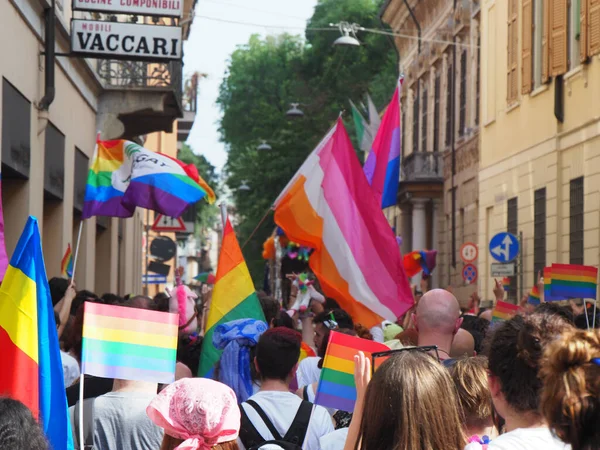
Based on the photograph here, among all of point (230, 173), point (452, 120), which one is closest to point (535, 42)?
point (452, 120)

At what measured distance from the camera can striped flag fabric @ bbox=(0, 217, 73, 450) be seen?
5016mm

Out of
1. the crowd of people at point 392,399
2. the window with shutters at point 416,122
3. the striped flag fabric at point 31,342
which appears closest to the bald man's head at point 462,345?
the crowd of people at point 392,399

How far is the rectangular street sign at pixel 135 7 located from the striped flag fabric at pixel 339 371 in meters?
9.81

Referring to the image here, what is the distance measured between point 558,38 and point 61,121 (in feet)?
29.9

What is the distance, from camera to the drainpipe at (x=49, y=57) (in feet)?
46.1

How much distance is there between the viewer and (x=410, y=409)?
379 centimetres

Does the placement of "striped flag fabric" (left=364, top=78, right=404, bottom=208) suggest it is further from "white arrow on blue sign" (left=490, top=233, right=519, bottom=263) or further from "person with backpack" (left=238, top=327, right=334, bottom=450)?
"person with backpack" (left=238, top=327, right=334, bottom=450)

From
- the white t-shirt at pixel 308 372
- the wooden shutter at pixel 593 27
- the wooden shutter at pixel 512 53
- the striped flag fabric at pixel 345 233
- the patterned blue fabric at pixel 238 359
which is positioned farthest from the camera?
the wooden shutter at pixel 512 53

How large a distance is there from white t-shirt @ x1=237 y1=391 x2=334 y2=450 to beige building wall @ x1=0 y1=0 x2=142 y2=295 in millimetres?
6916

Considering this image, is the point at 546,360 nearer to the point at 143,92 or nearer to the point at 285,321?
the point at 285,321

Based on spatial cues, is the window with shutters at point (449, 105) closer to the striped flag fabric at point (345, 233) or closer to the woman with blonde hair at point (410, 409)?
the striped flag fabric at point (345, 233)

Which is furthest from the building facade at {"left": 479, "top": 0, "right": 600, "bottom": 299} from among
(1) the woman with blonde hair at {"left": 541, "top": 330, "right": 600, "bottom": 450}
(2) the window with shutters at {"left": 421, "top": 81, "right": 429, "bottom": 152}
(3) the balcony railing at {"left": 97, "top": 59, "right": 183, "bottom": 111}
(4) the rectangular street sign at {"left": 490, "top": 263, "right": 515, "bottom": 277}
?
(1) the woman with blonde hair at {"left": 541, "top": 330, "right": 600, "bottom": 450}

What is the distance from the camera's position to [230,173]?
176 ft

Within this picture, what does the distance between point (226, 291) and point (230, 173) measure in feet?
148
